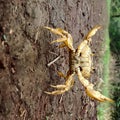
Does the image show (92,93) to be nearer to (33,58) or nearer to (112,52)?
(33,58)

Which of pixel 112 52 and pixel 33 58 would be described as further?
pixel 112 52

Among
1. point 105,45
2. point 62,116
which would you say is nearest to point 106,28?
point 105,45

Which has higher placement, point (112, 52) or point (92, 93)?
point (92, 93)

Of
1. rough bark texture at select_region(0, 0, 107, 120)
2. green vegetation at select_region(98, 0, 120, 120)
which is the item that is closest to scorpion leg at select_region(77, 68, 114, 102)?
rough bark texture at select_region(0, 0, 107, 120)

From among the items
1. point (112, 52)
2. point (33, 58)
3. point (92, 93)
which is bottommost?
point (112, 52)

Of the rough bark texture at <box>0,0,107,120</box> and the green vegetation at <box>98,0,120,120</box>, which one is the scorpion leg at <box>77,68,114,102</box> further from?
the green vegetation at <box>98,0,120,120</box>

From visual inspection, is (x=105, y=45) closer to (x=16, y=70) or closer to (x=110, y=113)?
(x=110, y=113)

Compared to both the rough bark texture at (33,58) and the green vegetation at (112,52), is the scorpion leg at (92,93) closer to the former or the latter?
the rough bark texture at (33,58)

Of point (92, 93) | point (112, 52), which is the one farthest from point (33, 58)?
point (112, 52)

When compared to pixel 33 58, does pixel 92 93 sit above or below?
below
